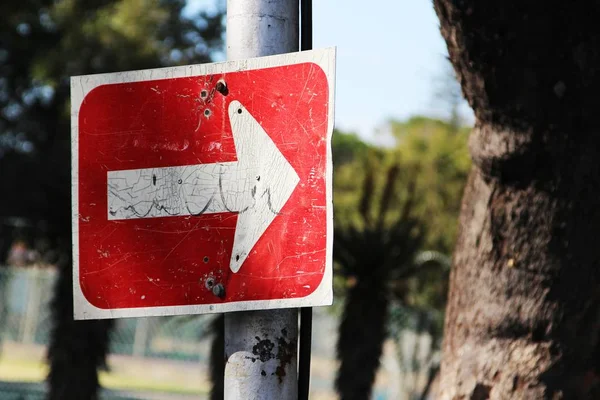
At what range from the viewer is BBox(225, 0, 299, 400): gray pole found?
8.29 feet

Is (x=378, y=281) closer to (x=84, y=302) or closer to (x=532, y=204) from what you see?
(x=532, y=204)

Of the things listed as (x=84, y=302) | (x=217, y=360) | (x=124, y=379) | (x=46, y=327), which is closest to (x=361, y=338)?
(x=217, y=360)

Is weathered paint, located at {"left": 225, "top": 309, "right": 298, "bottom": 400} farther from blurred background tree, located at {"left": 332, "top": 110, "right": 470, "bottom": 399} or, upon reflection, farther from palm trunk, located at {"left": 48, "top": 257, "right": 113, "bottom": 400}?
palm trunk, located at {"left": 48, "top": 257, "right": 113, "bottom": 400}

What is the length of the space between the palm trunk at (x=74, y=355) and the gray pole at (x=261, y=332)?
7.07 m

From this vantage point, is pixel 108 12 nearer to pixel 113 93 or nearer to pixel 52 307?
pixel 52 307

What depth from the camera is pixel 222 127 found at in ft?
8.57

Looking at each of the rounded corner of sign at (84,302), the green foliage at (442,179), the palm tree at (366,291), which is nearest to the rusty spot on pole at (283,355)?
the rounded corner of sign at (84,302)

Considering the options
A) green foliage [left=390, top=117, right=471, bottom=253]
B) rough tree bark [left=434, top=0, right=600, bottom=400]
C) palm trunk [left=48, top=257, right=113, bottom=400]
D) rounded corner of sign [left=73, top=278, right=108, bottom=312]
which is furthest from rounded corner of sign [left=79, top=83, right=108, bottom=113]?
green foliage [left=390, top=117, right=471, bottom=253]

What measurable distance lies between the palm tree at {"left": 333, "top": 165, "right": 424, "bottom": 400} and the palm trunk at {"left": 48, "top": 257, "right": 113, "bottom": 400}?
7.99ft

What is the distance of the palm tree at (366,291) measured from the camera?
9461 mm

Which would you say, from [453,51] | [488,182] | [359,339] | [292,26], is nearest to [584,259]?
[488,182]

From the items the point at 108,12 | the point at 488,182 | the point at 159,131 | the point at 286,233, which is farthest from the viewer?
the point at 108,12

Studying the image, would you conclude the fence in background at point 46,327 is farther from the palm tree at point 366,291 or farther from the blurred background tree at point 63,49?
the palm tree at point 366,291

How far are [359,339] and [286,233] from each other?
7.22m
